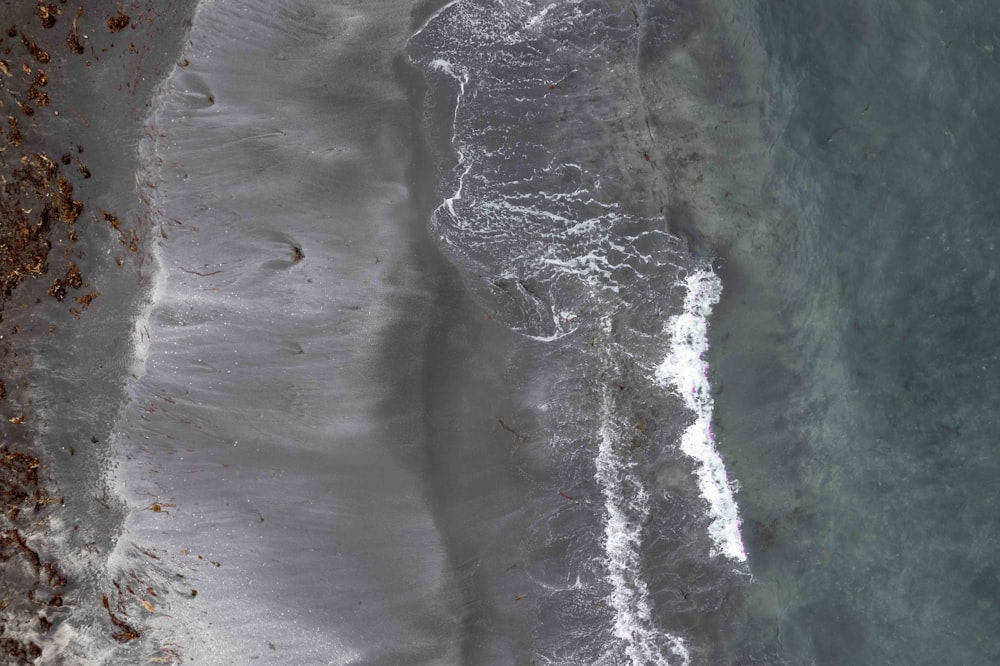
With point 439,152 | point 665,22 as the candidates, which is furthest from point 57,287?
point 665,22

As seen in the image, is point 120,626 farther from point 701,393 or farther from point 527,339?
point 701,393

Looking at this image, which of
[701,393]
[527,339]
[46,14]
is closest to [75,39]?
[46,14]

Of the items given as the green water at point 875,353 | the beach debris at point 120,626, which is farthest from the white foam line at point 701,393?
the beach debris at point 120,626

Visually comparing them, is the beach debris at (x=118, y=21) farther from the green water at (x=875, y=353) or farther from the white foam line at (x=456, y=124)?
the green water at (x=875, y=353)

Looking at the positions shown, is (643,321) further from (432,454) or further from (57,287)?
(57,287)

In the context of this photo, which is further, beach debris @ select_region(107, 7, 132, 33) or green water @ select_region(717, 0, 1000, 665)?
green water @ select_region(717, 0, 1000, 665)

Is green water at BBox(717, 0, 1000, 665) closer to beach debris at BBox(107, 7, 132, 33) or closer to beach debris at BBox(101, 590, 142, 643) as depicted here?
beach debris at BBox(101, 590, 142, 643)

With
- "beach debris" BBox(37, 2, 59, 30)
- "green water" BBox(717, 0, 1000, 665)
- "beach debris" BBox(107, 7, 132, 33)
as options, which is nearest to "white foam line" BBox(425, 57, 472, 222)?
"beach debris" BBox(107, 7, 132, 33)
